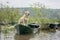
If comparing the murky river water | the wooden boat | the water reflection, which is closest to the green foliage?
the wooden boat

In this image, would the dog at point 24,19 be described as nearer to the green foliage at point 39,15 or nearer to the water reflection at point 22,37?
the green foliage at point 39,15

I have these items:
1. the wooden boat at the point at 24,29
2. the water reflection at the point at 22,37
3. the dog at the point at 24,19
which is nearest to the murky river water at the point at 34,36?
the water reflection at the point at 22,37

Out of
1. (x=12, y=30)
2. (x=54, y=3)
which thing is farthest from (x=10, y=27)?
(x=54, y=3)

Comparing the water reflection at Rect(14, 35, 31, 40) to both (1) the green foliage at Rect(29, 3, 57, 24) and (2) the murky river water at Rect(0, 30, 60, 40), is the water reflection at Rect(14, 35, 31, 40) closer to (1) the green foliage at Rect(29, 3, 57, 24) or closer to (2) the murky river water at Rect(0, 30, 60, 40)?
(2) the murky river water at Rect(0, 30, 60, 40)

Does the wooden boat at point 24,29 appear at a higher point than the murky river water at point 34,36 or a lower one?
higher

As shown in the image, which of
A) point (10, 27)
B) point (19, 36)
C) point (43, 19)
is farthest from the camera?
point (43, 19)

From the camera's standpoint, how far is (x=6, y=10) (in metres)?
3.81

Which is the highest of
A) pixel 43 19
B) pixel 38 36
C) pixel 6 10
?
pixel 6 10

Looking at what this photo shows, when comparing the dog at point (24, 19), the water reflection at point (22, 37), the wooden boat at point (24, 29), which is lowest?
the water reflection at point (22, 37)

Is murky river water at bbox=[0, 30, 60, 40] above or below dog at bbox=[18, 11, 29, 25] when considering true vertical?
below

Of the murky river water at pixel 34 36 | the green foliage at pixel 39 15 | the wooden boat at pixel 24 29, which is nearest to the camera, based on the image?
the murky river water at pixel 34 36

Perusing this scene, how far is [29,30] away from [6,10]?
2.42 feet

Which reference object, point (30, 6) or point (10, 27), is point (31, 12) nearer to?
point (30, 6)

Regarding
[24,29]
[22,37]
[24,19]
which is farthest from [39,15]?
[22,37]
